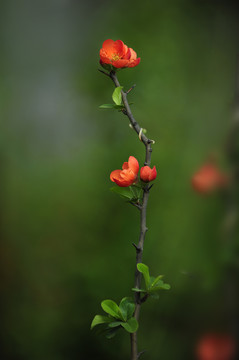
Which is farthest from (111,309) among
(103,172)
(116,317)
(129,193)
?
(103,172)

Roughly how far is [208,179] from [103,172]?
8.1 inches

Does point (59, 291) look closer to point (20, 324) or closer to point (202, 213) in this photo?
point (20, 324)

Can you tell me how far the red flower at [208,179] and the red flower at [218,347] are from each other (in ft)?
0.94

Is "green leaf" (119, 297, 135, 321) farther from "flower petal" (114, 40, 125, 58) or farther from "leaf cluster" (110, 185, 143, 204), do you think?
"flower petal" (114, 40, 125, 58)

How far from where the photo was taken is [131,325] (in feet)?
1.79

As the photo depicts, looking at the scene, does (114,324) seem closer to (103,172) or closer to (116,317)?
(116,317)

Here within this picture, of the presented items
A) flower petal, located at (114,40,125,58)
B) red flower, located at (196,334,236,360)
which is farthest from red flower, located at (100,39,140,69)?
red flower, located at (196,334,236,360)

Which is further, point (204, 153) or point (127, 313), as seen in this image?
point (204, 153)

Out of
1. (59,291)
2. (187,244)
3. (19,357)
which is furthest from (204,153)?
(19,357)

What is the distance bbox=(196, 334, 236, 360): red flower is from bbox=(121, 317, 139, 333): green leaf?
10.9 inches

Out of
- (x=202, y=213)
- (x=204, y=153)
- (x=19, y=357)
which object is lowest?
(x=19, y=357)

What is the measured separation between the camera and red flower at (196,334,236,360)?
766 mm

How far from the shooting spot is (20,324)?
0.76 metres

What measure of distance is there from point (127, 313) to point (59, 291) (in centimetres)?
23
